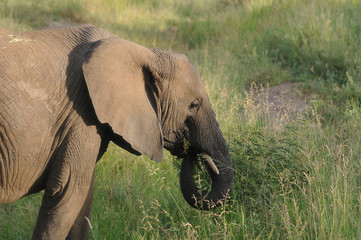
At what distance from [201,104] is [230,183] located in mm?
591

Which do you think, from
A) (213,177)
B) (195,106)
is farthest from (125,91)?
(213,177)

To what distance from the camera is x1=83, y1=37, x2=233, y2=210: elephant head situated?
3449 mm

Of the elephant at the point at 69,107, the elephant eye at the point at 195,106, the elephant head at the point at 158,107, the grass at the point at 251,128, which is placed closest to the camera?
the elephant at the point at 69,107

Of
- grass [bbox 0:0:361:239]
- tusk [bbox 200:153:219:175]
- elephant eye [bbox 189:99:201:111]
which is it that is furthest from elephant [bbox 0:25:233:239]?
grass [bbox 0:0:361:239]

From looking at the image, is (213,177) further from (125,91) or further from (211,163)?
(125,91)

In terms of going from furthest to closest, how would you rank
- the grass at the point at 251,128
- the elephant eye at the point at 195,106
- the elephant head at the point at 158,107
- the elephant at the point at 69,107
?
the grass at the point at 251,128 < the elephant eye at the point at 195,106 < the elephant head at the point at 158,107 < the elephant at the point at 69,107

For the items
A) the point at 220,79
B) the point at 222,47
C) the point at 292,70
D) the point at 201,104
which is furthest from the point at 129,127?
the point at 222,47

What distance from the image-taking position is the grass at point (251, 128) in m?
4.08

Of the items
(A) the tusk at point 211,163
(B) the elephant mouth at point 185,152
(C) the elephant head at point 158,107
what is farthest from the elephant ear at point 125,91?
(A) the tusk at point 211,163

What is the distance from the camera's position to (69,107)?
3.43 metres

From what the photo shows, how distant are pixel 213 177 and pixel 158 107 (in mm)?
653

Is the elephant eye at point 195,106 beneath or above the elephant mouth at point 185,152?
above

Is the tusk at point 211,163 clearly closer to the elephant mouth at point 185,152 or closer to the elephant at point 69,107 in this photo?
the elephant mouth at point 185,152

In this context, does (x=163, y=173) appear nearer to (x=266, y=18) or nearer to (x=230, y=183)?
(x=230, y=183)
